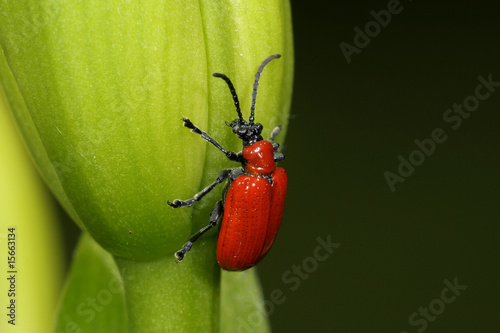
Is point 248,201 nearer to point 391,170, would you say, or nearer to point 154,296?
point 154,296

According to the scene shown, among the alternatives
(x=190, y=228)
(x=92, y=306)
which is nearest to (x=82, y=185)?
(x=190, y=228)

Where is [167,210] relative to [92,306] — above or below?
above

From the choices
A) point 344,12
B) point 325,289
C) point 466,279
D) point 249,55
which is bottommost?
point 325,289

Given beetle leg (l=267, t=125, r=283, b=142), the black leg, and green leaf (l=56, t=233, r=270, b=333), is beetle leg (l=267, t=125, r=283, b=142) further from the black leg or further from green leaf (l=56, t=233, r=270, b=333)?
green leaf (l=56, t=233, r=270, b=333)

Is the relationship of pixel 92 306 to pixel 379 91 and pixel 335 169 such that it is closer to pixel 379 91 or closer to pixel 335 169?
pixel 335 169

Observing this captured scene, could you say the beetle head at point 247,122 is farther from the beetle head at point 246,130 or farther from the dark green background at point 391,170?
the dark green background at point 391,170

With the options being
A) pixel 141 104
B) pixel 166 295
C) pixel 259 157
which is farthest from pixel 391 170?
pixel 141 104
